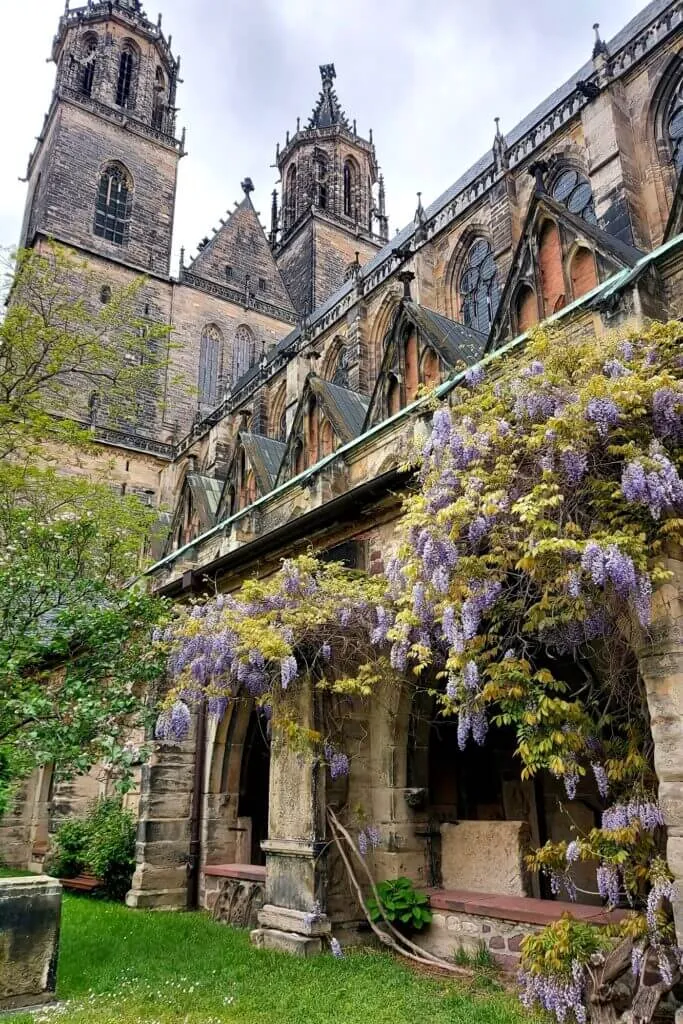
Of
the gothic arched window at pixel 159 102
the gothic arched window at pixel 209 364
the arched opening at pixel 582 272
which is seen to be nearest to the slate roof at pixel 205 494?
the arched opening at pixel 582 272

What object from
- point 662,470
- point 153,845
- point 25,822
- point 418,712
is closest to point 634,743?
point 662,470

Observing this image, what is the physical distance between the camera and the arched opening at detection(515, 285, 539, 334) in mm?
11932

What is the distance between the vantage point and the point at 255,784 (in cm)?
1302

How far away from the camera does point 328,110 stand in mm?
49625

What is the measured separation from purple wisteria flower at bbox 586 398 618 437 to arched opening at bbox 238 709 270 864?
7.74 m

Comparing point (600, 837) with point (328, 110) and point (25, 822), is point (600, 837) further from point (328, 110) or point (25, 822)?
point (328, 110)

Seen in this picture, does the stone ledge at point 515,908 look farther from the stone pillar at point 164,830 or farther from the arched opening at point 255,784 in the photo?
the stone pillar at point 164,830

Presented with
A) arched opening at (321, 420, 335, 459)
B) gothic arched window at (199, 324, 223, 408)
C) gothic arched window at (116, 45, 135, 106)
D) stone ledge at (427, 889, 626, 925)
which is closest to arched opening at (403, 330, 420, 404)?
arched opening at (321, 420, 335, 459)

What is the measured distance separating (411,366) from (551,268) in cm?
339

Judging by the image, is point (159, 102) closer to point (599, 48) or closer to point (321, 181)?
point (321, 181)

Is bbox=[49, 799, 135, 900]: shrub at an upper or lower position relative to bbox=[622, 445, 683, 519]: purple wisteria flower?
lower

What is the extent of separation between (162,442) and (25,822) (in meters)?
20.2

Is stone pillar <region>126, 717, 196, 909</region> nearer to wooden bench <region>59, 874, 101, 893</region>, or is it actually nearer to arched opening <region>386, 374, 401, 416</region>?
wooden bench <region>59, 874, 101, 893</region>

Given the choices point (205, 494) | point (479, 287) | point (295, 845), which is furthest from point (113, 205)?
Result: point (295, 845)
